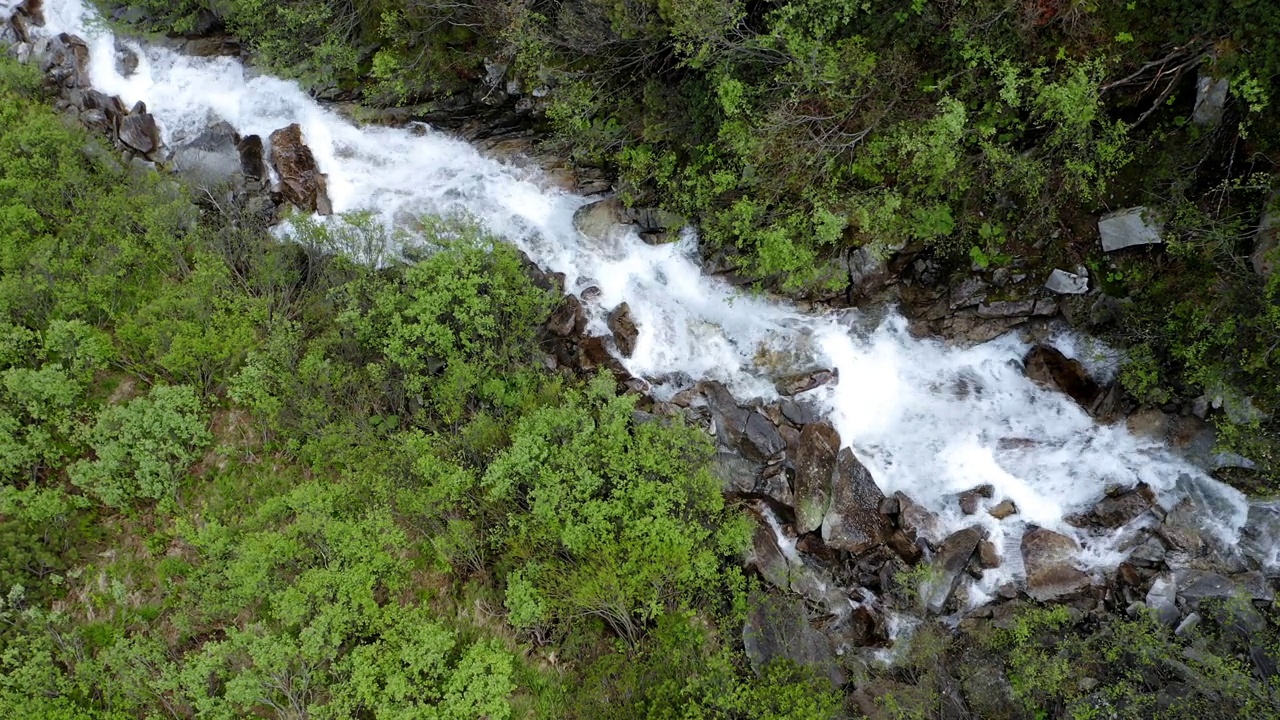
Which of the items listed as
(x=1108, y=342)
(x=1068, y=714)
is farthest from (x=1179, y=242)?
(x=1068, y=714)

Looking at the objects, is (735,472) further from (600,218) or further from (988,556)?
(600,218)

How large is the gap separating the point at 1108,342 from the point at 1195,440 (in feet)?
7.34

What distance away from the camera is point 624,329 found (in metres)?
15.2

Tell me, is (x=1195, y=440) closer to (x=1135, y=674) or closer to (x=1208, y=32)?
(x=1135, y=674)

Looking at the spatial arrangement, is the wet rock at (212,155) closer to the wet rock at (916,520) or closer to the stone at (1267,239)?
the wet rock at (916,520)

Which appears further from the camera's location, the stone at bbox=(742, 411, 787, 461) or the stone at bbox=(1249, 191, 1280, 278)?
the stone at bbox=(742, 411, 787, 461)

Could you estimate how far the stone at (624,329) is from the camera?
596 inches

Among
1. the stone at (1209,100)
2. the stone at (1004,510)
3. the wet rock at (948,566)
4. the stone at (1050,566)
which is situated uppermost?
the stone at (1209,100)

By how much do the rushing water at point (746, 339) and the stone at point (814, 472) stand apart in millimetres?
557

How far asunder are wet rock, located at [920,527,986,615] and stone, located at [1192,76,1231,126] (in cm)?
804

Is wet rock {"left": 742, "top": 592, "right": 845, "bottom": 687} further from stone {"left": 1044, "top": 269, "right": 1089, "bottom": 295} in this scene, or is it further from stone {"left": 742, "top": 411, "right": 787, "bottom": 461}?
stone {"left": 1044, "top": 269, "right": 1089, "bottom": 295}

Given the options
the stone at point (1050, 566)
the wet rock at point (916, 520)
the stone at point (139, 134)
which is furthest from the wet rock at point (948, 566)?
the stone at point (139, 134)

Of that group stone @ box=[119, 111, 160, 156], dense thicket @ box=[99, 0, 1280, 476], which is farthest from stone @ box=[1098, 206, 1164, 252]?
stone @ box=[119, 111, 160, 156]

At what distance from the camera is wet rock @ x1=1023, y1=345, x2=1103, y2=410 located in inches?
Answer: 504
